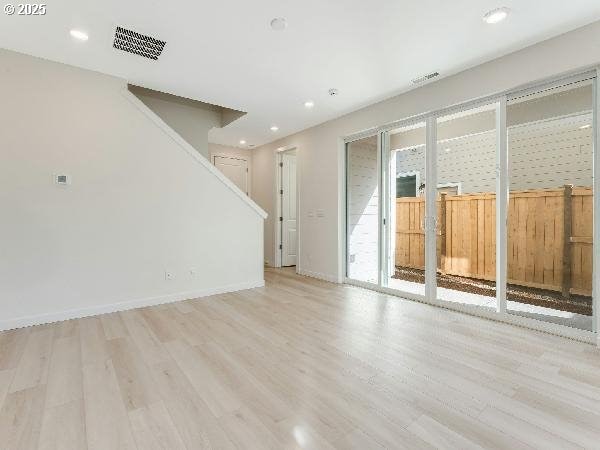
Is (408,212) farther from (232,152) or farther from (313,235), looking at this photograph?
(232,152)

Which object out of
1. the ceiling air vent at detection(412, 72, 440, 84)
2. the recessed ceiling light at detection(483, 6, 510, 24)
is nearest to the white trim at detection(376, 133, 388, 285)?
the ceiling air vent at detection(412, 72, 440, 84)

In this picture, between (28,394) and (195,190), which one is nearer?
(28,394)

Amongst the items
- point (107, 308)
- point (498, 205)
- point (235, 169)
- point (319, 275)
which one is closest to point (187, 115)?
point (235, 169)

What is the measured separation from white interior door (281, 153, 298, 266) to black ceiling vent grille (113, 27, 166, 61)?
12.4 feet

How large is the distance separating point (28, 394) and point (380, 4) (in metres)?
3.74

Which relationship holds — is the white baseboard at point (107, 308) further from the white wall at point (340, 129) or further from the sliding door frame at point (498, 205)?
the sliding door frame at point (498, 205)

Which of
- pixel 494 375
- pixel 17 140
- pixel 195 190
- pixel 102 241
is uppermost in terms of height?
pixel 17 140

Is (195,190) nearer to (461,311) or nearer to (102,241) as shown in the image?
(102,241)

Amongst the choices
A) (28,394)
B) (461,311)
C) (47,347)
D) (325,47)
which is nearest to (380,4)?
(325,47)

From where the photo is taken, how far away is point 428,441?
1.45 meters

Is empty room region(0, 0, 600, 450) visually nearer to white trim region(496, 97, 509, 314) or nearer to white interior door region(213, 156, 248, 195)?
white trim region(496, 97, 509, 314)

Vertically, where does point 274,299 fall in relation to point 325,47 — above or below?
below

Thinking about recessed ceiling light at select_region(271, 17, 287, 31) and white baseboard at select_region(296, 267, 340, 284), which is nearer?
recessed ceiling light at select_region(271, 17, 287, 31)

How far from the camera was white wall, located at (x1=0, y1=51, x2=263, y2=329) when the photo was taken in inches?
118
